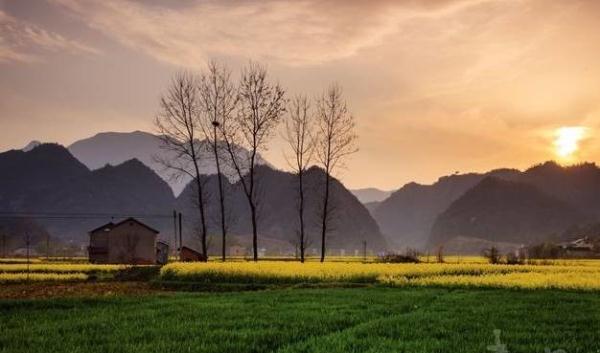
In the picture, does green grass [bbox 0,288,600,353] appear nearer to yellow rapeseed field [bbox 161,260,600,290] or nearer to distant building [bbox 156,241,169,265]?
yellow rapeseed field [bbox 161,260,600,290]

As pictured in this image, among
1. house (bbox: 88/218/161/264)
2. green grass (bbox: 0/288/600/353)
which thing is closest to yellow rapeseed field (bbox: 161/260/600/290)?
green grass (bbox: 0/288/600/353)

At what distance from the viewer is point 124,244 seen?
112688 mm

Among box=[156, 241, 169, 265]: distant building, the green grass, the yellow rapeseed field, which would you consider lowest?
box=[156, 241, 169, 265]: distant building

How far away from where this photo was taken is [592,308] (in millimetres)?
20125

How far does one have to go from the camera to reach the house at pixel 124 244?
111500 millimetres

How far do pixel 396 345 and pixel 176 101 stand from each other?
5732 cm

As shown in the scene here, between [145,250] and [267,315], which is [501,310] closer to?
[267,315]

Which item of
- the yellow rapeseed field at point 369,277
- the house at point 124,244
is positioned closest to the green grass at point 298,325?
the yellow rapeseed field at point 369,277

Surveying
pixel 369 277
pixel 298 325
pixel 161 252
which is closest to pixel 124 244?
pixel 161 252

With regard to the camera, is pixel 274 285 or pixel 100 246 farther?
pixel 100 246

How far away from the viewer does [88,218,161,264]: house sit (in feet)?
366

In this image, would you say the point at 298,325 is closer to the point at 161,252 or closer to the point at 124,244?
the point at 124,244

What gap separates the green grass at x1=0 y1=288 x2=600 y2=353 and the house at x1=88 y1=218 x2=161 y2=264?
92133 mm

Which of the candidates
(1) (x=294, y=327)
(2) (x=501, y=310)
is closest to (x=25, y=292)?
(1) (x=294, y=327)
